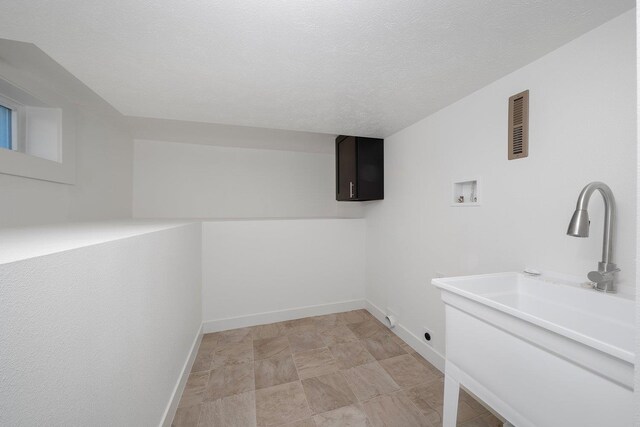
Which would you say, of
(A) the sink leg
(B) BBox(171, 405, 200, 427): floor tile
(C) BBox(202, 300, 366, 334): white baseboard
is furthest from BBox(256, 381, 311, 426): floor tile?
(C) BBox(202, 300, 366, 334): white baseboard

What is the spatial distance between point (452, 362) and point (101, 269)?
1603 mm

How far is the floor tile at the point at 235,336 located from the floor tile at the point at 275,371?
1.51 feet

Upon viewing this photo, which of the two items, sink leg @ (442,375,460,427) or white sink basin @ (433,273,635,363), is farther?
sink leg @ (442,375,460,427)

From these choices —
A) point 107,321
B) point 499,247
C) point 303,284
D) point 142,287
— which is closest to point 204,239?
point 303,284

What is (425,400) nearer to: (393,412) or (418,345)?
(393,412)

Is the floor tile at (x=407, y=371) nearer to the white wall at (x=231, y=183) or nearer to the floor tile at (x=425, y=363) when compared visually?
the floor tile at (x=425, y=363)

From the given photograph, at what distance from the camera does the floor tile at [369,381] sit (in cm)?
178

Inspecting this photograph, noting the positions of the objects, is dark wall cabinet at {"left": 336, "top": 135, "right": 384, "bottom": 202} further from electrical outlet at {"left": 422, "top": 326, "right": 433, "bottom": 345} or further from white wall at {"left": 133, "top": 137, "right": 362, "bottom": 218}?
electrical outlet at {"left": 422, "top": 326, "right": 433, "bottom": 345}

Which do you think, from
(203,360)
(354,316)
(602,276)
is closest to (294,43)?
(602,276)

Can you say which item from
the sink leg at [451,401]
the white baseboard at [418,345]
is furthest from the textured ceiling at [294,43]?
the white baseboard at [418,345]

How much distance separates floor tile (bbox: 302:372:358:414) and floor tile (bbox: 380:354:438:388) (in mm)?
421

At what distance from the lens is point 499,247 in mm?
1568

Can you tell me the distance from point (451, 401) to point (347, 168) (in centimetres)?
241

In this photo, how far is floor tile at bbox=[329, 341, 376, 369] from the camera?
6.92ft
